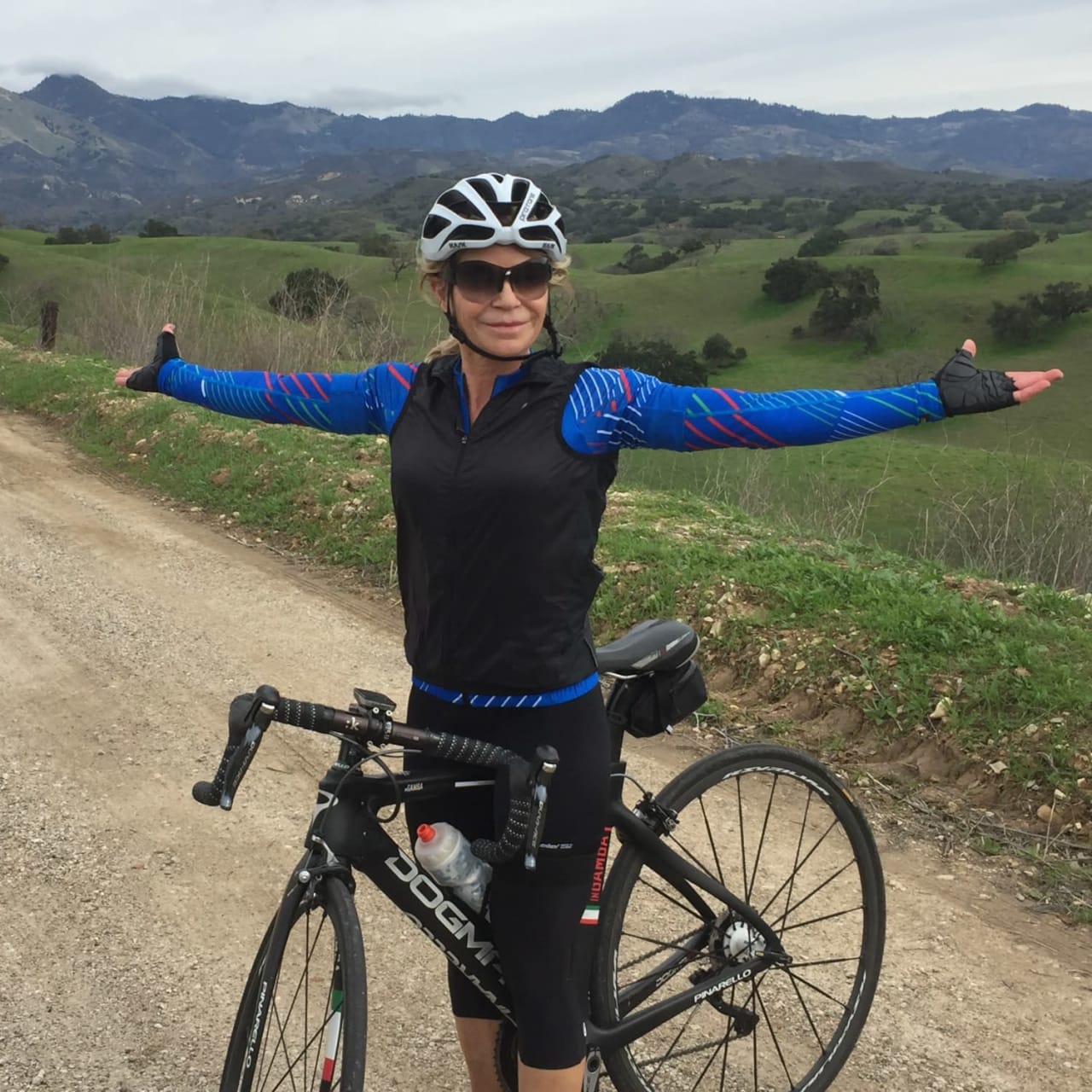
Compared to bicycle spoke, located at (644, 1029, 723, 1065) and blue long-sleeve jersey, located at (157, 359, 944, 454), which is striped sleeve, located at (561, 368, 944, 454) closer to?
blue long-sleeve jersey, located at (157, 359, 944, 454)

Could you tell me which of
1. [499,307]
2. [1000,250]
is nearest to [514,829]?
[499,307]

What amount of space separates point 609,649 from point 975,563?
727 cm

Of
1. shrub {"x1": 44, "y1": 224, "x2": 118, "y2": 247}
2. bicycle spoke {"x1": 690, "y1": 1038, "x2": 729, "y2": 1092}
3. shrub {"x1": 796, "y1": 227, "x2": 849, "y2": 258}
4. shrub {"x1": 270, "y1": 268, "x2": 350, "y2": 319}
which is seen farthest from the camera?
shrub {"x1": 796, "y1": 227, "x2": 849, "y2": 258}

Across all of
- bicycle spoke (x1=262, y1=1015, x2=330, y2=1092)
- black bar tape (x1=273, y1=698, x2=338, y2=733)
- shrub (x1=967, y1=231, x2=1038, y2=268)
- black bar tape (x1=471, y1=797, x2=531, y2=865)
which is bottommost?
bicycle spoke (x1=262, y1=1015, x2=330, y2=1092)

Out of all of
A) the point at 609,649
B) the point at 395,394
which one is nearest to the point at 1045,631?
the point at 609,649

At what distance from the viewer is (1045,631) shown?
517cm

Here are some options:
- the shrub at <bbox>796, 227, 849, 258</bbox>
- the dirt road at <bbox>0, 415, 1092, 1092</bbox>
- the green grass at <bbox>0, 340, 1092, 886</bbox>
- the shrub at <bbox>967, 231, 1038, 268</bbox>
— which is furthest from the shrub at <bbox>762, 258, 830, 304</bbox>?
the dirt road at <bbox>0, 415, 1092, 1092</bbox>

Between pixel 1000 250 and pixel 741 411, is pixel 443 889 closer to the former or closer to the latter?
pixel 741 411

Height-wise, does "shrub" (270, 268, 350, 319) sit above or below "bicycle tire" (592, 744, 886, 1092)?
above

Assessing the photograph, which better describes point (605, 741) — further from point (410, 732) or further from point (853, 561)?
point (853, 561)

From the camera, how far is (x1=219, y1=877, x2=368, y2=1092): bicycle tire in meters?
1.91

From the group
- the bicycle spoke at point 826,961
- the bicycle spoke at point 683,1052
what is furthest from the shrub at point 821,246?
the bicycle spoke at point 683,1052

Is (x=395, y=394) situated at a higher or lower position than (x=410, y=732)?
higher

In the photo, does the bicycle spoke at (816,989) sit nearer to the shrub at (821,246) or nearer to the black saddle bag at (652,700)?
the black saddle bag at (652,700)
